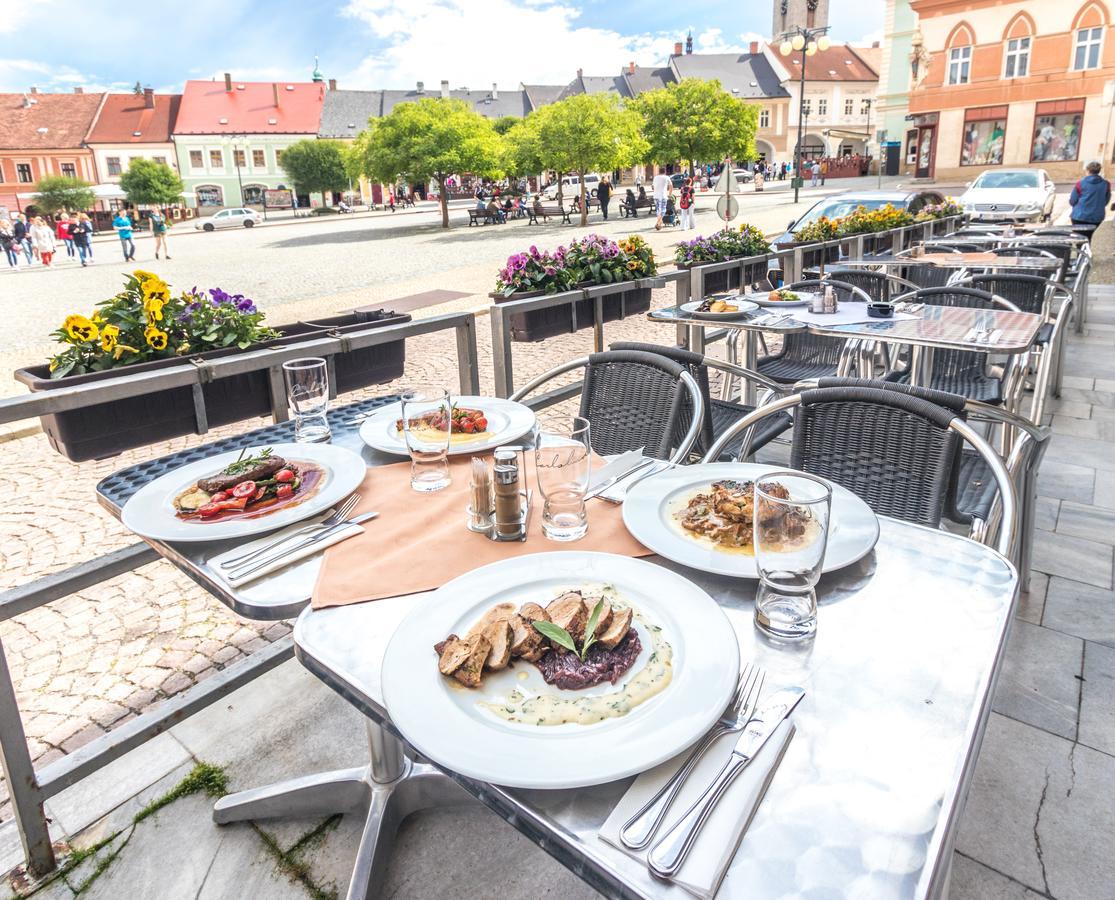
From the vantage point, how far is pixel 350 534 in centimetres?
140

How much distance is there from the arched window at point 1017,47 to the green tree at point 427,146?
937 inches

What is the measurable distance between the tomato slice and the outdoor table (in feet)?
0.43

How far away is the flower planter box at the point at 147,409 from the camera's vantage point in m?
2.04

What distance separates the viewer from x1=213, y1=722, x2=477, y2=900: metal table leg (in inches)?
76.2

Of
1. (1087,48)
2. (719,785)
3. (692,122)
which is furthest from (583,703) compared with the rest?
(1087,48)

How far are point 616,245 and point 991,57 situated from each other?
39879 mm

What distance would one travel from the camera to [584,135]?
2739 cm

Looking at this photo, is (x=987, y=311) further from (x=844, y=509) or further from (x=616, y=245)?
(x=844, y=509)

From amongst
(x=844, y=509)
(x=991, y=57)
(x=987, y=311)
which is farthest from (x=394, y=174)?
(x=844, y=509)

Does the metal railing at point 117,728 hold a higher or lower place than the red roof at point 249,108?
lower

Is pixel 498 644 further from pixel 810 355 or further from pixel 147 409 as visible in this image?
pixel 810 355

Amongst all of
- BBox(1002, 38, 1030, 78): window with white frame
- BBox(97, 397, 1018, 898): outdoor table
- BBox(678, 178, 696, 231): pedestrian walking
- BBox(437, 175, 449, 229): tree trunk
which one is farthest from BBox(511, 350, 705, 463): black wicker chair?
BBox(1002, 38, 1030, 78): window with white frame

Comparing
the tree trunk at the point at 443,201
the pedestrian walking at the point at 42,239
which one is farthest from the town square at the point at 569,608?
the tree trunk at the point at 443,201

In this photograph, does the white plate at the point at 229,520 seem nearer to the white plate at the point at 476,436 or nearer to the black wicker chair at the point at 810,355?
the white plate at the point at 476,436
